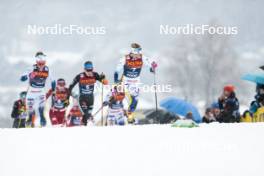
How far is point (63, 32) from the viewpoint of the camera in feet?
29.4

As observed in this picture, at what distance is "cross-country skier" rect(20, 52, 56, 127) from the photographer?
898cm

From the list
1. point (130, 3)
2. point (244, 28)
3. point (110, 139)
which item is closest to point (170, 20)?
point (130, 3)

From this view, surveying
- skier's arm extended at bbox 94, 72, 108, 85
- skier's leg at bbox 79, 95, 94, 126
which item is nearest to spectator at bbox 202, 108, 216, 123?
skier's arm extended at bbox 94, 72, 108, 85

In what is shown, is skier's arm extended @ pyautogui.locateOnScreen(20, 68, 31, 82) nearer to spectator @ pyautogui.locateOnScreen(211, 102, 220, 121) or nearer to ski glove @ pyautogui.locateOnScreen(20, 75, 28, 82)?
ski glove @ pyautogui.locateOnScreen(20, 75, 28, 82)

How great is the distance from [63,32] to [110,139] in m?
3.24

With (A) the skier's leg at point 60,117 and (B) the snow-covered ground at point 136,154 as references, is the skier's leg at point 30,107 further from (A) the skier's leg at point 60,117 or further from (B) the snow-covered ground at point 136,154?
(B) the snow-covered ground at point 136,154

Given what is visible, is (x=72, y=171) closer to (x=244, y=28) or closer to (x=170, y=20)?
(x=170, y=20)

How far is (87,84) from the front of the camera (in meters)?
9.12

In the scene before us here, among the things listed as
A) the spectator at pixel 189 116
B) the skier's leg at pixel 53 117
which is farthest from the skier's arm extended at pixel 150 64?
the skier's leg at pixel 53 117

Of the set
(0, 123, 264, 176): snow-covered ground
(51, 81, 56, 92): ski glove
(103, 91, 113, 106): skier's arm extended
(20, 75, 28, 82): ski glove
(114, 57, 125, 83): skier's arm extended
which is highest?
(114, 57, 125, 83): skier's arm extended

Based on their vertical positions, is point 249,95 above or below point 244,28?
below

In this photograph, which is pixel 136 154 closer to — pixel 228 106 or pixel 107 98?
pixel 107 98

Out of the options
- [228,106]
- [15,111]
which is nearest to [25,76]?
[15,111]

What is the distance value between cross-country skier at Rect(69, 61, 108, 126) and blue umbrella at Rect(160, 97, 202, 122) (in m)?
1.21
